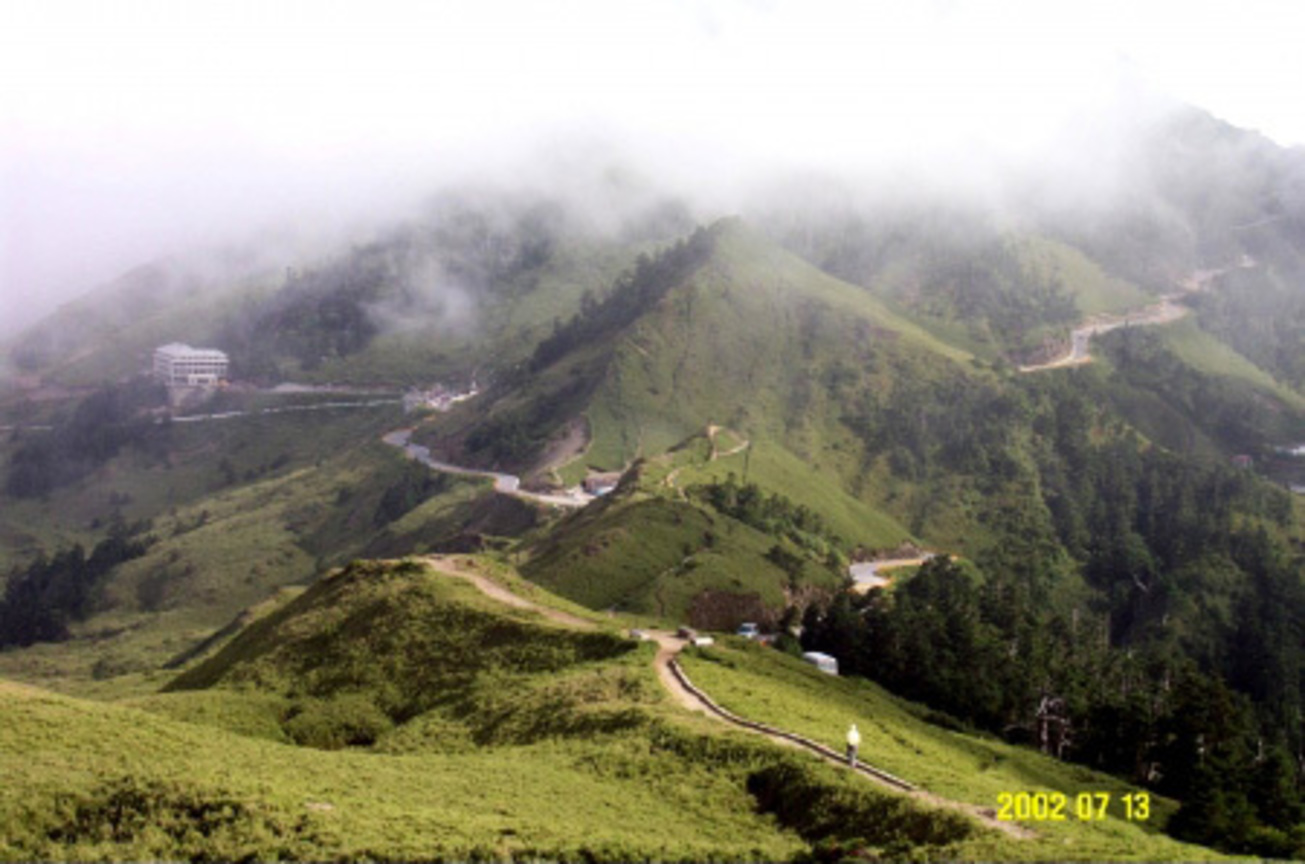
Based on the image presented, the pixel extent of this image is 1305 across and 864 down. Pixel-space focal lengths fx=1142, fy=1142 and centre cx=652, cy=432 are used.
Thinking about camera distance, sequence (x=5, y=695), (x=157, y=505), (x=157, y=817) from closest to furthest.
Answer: (x=157, y=817) → (x=5, y=695) → (x=157, y=505)

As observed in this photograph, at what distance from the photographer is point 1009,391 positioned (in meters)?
160

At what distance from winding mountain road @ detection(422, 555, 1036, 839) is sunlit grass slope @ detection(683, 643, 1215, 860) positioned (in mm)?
519

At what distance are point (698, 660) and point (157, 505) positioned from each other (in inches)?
6361

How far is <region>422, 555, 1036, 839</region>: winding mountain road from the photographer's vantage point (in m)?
28.5

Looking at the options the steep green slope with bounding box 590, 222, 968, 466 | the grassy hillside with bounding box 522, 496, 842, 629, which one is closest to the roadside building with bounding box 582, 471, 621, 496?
the steep green slope with bounding box 590, 222, 968, 466

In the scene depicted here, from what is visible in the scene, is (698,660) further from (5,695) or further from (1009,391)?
(1009,391)

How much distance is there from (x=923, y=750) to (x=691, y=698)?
8.60 m

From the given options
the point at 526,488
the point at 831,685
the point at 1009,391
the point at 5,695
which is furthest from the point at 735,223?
the point at 5,695

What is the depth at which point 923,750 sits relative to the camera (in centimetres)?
4112
